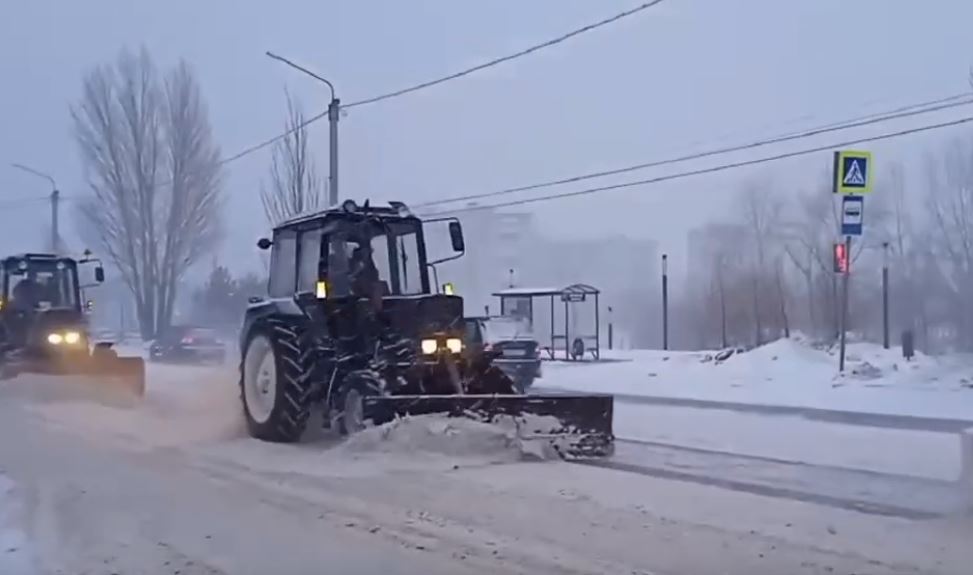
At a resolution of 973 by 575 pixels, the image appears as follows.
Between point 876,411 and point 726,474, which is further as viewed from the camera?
point 876,411

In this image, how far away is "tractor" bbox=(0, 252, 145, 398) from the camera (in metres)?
21.1

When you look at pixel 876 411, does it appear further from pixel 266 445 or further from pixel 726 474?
pixel 266 445

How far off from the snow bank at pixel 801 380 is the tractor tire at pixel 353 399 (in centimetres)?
1012

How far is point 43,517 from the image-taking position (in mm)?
9250

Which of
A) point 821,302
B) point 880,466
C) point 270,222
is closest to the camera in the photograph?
point 880,466

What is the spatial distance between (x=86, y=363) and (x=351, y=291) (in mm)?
9155

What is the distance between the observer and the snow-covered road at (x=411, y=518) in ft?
24.5

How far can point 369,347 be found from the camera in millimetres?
13375

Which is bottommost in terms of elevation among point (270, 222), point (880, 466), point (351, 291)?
point (880, 466)

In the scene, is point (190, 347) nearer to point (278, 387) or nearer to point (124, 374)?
point (124, 374)

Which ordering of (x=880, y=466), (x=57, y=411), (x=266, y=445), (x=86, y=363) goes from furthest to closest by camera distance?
(x=86, y=363)
(x=57, y=411)
(x=266, y=445)
(x=880, y=466)

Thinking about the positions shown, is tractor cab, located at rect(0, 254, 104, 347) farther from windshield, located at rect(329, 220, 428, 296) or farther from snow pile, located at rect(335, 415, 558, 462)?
snow pile, located at rect(335, 415, 558, 462)

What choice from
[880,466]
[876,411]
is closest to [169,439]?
[880,466]

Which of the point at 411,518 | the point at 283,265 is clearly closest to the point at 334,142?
the point at 283,265
